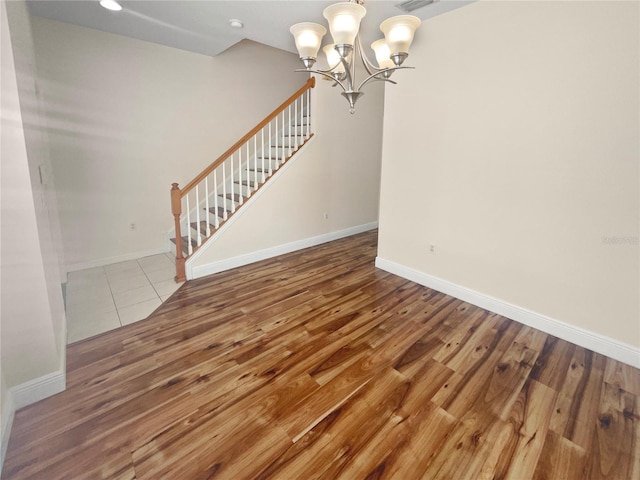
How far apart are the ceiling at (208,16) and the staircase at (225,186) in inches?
37.7

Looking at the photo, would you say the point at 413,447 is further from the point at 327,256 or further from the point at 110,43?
the point at 110,43

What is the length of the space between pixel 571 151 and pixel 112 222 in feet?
16.0

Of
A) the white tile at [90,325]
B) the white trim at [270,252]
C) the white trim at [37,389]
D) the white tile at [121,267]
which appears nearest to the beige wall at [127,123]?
the white tile at [121,267]

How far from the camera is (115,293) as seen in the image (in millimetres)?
3174

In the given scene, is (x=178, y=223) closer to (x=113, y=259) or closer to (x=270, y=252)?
(x=270, y=252)

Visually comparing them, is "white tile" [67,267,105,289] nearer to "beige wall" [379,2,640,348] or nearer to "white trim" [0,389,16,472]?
"white trim" [0,389,16,472]

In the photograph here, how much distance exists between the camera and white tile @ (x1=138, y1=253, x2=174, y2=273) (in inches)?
151

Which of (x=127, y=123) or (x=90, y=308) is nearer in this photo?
(x=90, y=308)

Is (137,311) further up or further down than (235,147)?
further down

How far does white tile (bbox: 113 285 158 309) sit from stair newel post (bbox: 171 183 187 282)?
0.32 m

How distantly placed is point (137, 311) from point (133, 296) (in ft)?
1.24

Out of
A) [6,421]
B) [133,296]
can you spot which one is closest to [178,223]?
[133,296]

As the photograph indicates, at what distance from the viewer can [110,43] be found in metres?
Answer: 3.59

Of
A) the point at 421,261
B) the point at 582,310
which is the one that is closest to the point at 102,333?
the point at 421,261
